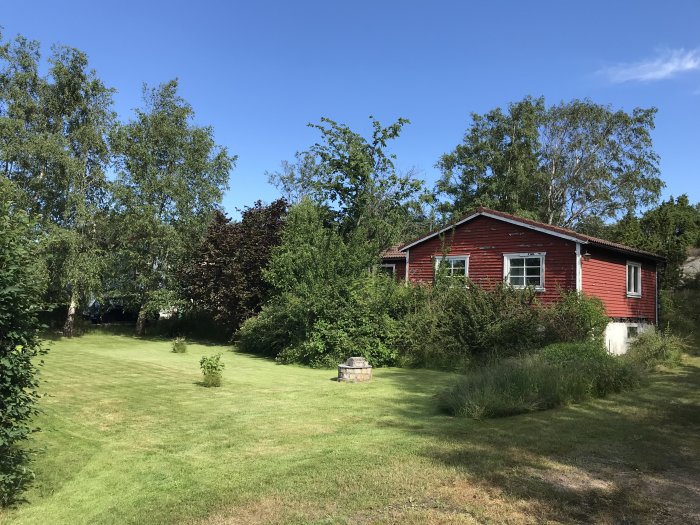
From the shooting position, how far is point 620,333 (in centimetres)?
1955

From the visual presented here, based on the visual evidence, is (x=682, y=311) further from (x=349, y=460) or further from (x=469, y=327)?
(x=349, y=460)

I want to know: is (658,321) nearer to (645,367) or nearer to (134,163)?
(645,367)

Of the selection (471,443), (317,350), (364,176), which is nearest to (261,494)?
(471,443)

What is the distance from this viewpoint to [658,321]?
74.8 ft

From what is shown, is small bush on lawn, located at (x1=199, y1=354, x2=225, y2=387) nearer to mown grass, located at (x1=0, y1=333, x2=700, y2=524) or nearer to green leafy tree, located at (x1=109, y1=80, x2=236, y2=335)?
mown grass, located at (x1=0, y1=333, x2=700, y2=524)

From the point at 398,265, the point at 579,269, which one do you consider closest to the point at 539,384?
the point at 579,269

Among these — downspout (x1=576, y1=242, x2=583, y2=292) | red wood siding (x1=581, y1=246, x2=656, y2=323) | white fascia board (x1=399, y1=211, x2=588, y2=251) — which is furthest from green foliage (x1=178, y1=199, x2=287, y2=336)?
red wood siding (x1=581, y1=246, x2=656, y2=323)

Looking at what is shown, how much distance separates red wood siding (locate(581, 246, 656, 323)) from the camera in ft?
60.6

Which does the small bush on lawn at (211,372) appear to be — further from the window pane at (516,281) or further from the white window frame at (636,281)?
the white window frame at (636,281)

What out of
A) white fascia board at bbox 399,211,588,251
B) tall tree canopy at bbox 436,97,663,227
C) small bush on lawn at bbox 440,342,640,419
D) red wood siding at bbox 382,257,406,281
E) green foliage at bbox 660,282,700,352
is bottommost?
small bush on lawn at bbox 440,342,640,419

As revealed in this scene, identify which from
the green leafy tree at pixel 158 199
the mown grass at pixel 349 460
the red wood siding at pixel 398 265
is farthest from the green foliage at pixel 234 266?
the mown grass at pixel 349 460

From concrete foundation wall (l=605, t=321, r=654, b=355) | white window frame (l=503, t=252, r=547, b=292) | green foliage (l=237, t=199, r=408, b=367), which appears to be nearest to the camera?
green foliage (l=237, t=199, r=408, b=367)

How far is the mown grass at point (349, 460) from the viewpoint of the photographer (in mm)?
4453

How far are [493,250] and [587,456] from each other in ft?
49.4
